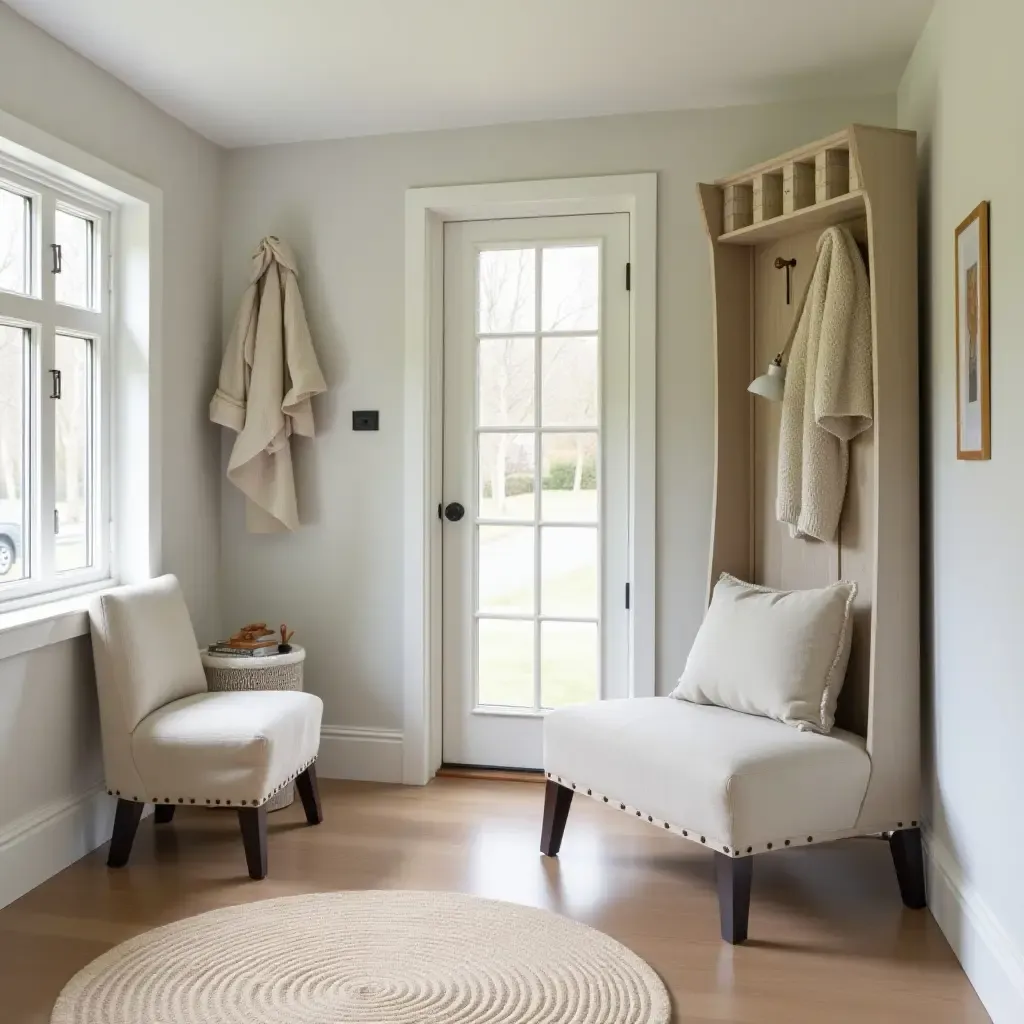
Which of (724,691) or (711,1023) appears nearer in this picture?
(711,1023)

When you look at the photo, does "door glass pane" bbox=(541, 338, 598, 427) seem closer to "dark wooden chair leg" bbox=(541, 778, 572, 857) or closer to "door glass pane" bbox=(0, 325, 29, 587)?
"dark wooden chair leg" bbox=(541, 778, 572, 857)

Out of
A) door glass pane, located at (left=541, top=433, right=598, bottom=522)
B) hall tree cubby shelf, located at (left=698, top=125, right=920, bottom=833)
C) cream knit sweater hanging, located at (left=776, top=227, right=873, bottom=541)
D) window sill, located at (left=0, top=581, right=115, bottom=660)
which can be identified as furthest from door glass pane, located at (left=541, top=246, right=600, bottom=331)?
window sill, located at (left=0, top=581, right=115, bottom=660)

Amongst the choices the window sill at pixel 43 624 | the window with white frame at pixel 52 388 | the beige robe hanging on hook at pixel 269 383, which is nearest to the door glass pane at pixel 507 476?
the beige robe hanging on hook at pixel 269 383

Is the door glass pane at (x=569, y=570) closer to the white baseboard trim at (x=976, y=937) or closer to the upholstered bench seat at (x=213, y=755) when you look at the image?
the upholstered bench seat at (x=213, y=755)

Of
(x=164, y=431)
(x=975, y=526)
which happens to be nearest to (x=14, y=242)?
(x=164, y=431)

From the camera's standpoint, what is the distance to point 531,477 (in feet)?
12.0

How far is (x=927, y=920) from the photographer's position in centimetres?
254

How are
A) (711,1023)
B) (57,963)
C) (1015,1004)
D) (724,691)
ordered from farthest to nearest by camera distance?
(724,691) → (57,963) → (711,1023) → (1015,1004)

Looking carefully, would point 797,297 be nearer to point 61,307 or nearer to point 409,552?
point 409,552

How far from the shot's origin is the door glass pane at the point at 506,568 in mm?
3672

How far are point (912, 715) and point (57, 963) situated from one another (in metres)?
2.15

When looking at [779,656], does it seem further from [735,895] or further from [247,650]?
[247,650]

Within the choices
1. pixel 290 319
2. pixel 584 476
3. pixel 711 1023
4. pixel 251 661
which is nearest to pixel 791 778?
pixel 711 1023

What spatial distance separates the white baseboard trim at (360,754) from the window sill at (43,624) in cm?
109
